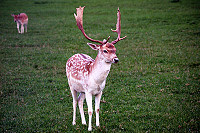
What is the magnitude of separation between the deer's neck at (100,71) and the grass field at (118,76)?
5.26 feet

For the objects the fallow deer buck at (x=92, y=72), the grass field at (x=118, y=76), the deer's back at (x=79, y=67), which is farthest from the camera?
the grass field at (x=118, y=76)

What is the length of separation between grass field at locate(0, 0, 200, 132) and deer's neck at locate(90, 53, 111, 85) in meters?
1.60

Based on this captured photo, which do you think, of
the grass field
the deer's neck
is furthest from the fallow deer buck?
the grass field

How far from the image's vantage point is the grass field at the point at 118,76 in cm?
848

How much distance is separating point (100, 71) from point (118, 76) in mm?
5822

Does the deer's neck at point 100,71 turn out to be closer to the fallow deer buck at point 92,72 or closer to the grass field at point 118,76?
the fallow deer buck at point 92,72

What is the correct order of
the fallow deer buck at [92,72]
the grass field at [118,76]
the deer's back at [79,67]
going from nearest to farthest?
the fallow deer buck at [92,72] → the deer's back at [79,67] → the grass field at [118,76]

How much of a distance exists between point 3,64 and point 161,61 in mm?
9452

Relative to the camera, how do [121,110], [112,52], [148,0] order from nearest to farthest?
[112,52], [121,110], [148,0]

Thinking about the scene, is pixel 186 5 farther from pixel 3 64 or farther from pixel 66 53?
pixel 3 64

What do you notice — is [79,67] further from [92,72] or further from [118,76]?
[118,76]

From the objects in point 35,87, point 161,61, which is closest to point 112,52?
point 35,87

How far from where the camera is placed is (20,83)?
12.3 metres

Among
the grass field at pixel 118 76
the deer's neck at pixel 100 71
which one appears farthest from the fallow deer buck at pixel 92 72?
the grass field at pixel 118 76
